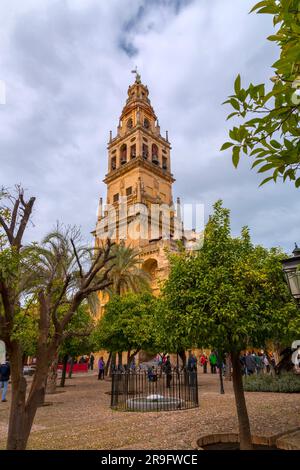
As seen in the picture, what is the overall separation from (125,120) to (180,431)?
45.7m

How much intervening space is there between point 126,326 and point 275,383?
7377 mm

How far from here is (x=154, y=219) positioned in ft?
130

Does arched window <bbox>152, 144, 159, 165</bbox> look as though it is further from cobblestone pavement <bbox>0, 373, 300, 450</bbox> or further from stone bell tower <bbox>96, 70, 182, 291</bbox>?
cobblestone pavement <bbox>0, 373, 300, 450</bbox>

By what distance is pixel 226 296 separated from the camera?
5.92 m

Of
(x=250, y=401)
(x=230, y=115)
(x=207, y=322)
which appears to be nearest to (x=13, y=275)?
(x=207, y=322)

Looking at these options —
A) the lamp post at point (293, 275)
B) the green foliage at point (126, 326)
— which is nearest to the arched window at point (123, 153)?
the green foliage at point (126, 326)

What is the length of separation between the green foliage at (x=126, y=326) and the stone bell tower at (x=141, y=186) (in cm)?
1481

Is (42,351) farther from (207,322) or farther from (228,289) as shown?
(228,289)

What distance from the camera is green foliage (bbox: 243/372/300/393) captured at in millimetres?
14156

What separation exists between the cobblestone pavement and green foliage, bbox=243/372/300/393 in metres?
1.97

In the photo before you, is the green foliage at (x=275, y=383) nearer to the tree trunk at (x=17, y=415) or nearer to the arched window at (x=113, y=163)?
the tree trunk at (x=17, y=415)

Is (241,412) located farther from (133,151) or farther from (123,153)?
(123,153)

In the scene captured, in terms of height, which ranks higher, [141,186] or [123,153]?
[123,153]

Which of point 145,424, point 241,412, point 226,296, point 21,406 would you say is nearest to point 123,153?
point 145,424
